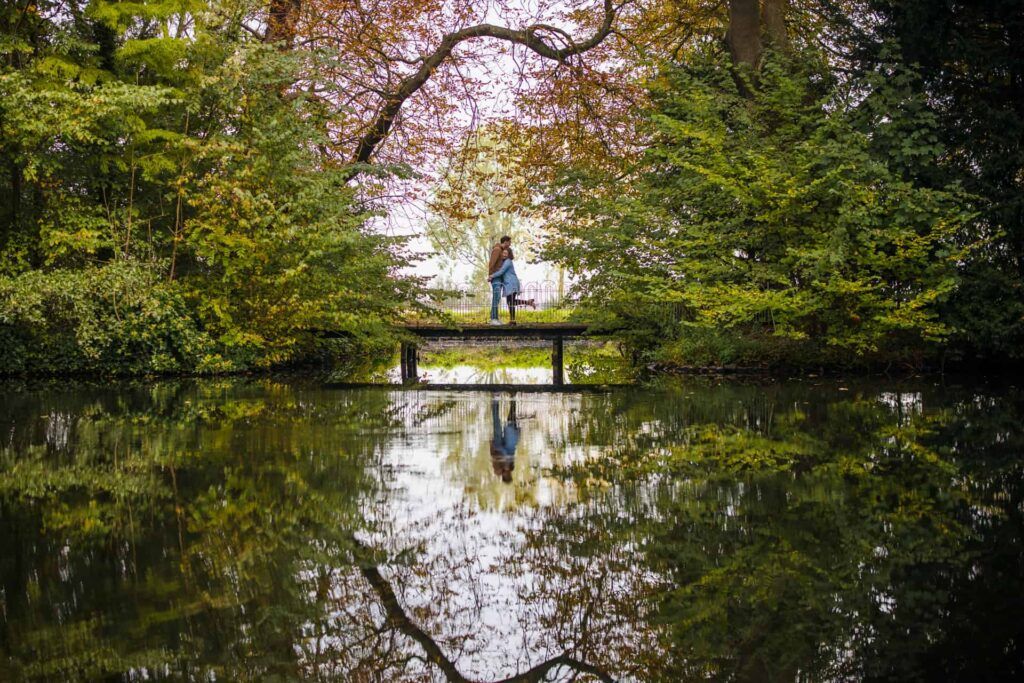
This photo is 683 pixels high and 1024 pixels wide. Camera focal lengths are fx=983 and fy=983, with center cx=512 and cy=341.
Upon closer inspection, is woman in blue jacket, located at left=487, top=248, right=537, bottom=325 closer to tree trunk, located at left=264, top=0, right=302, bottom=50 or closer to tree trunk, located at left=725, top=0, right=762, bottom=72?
tree trunk, located at left=264, top=0, right=302, bottom=50

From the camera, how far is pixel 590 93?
808 inches

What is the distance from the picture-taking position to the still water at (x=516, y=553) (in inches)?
131

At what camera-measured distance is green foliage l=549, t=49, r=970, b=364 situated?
14688mm

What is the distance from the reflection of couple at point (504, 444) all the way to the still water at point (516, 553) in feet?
0.15

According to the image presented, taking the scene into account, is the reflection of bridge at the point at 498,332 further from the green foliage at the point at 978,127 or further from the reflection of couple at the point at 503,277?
the green foliage at the point at 978,127

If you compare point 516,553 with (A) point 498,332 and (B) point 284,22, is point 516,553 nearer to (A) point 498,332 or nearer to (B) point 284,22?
(B) point 284,22

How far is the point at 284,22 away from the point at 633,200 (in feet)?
30.3

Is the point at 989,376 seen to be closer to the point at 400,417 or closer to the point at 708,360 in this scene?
the point at 708,360

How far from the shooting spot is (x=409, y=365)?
862 inches

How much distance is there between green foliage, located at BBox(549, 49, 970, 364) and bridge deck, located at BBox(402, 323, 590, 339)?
518 cm

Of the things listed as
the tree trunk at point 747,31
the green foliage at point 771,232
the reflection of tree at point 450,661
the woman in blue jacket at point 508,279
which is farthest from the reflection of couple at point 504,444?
the woman in blue jacket at point 508,279

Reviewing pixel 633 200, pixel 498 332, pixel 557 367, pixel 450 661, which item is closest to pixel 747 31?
pixel 633 200

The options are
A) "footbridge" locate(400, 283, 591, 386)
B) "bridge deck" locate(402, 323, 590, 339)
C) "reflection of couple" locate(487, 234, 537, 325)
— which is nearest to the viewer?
"footbridge" locate(400, 283, 591, 386)

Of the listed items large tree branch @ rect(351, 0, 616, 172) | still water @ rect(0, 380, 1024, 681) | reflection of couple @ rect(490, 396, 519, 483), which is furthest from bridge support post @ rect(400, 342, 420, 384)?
still water @ rect(0, 380, 1024, 681)
